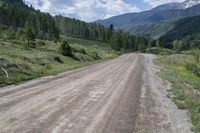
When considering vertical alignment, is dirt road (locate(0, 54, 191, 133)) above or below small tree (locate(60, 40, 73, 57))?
above

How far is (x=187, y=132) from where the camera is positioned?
12766 millimetres

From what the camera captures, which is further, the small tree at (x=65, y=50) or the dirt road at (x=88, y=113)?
the small tree at (x=65, y=50)

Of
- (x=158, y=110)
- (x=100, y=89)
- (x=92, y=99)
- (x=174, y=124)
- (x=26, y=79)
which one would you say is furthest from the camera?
(x=26, y=79)

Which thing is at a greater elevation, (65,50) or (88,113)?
(88,113)

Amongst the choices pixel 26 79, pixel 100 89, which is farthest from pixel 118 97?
pixel 26 79

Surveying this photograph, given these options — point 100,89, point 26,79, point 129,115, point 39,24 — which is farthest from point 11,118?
point 39,24

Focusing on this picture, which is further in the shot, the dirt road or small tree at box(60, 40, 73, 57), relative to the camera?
small tree at box(60, 40, 73, 57)

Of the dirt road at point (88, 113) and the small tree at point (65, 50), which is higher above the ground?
the dirt road at point (88, 113)

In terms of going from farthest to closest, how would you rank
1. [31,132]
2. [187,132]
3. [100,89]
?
[100,89] < [187,132] < [31,132]

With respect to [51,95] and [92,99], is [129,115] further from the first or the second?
[51,95]

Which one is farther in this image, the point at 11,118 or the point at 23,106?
the point at 23,106

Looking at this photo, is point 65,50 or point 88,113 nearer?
point 88,113

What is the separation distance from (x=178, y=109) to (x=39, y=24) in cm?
17205

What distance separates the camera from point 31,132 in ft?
37.3
